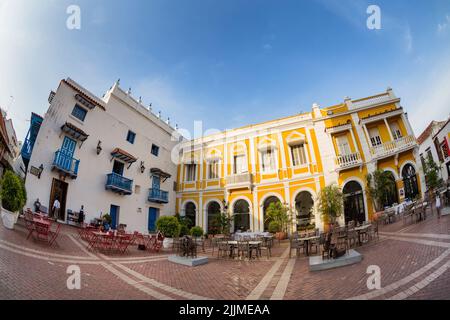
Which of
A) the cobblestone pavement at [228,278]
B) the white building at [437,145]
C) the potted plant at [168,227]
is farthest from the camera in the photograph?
the potted plant at [168,227]

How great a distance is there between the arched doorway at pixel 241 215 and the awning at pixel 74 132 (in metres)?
12.1

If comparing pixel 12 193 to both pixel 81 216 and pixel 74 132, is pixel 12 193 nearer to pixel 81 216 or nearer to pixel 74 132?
pixel 81 216

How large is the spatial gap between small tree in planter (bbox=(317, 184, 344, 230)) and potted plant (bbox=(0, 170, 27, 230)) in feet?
31.4

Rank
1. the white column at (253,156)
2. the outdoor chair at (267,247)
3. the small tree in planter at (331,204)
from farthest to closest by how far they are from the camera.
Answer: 1. the white column at (253,156)
2. the outdoor chair at (267,247)
3. the small tree in planter at (331,204)

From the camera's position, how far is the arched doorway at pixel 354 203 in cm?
670

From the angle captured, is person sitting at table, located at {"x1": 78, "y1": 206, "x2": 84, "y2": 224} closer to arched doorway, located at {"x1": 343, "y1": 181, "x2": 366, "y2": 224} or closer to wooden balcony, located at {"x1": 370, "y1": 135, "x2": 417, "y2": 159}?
arched doorway, located at {"x1": 343, "y1": 181, "x2": 366, "y2": 224}

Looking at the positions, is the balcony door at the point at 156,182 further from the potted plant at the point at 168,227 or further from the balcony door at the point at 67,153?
the balcony door at the point at 67,153

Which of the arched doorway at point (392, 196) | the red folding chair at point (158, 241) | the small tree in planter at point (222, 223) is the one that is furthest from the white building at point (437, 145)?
the small tree in planter at point (222, 223)

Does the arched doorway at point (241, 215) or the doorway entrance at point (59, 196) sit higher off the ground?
the doorway entrance at point (59, 196)

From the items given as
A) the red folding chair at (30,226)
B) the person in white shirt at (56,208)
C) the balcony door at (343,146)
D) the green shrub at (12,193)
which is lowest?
the red folding chair at (30,226)

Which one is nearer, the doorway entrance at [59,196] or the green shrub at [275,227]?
the doorway entrance at [59,196]

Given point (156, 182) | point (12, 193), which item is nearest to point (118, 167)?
point (12, 193)
